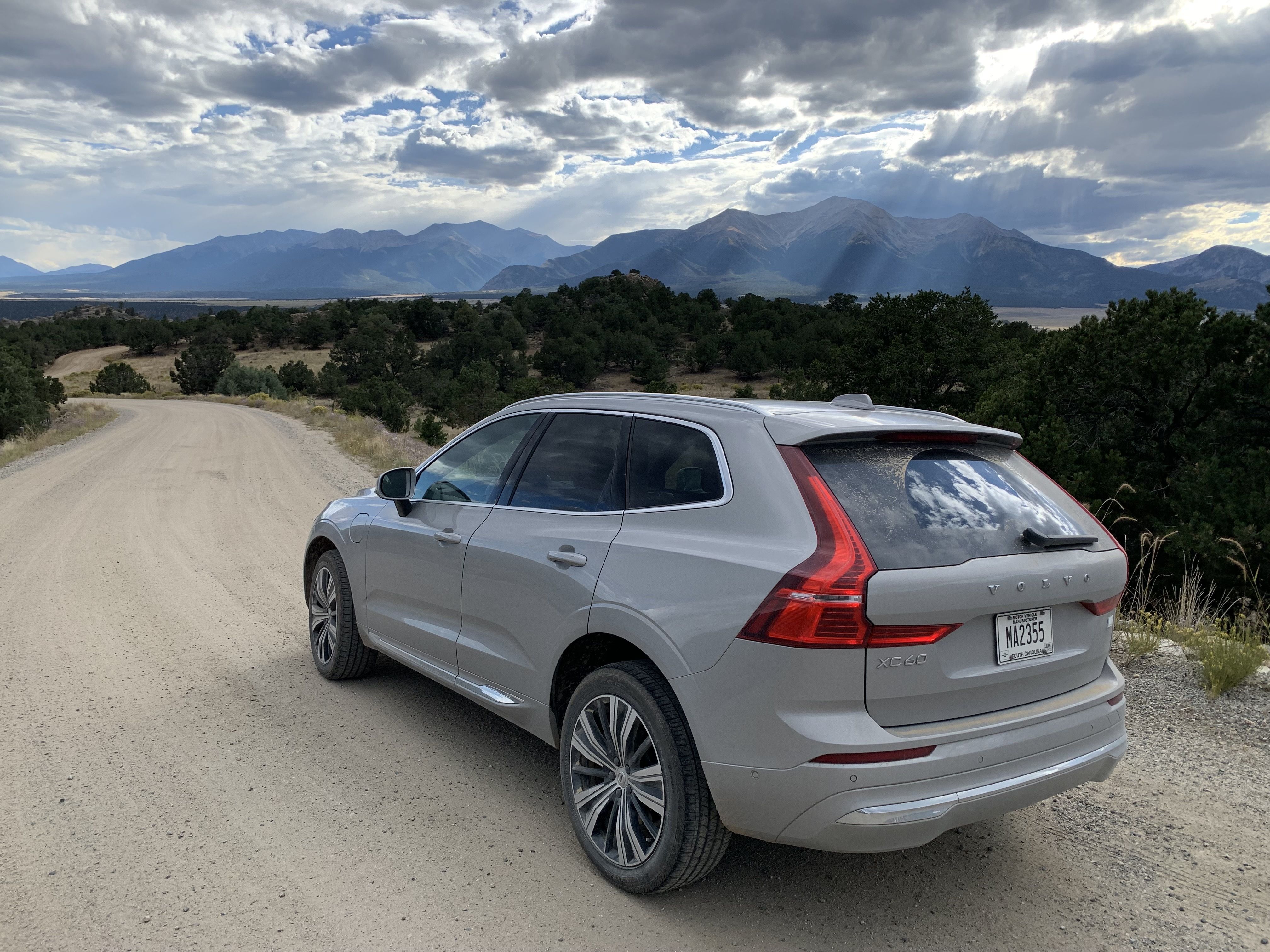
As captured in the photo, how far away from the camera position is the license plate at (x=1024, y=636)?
264 cm

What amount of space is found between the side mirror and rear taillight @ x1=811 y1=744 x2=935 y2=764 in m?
2.69

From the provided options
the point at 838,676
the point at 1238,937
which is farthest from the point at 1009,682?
the point at 1238,937

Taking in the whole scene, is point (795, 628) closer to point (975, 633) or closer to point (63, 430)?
point (975, 633)

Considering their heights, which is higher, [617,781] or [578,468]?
[578,468]

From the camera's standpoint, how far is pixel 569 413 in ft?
12.5

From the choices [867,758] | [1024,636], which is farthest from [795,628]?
[1024,636]

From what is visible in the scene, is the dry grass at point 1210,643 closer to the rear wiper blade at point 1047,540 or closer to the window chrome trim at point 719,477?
the rear wiper blade at point 1047,540

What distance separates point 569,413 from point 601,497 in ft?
1.93

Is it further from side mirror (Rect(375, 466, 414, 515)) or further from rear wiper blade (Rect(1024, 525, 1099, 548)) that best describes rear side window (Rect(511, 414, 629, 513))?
rear wiper blade (Rect(1024, 525, 1099, 548))

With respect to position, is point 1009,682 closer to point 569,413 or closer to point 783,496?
point 783,496

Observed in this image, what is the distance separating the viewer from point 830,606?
2.43 meters

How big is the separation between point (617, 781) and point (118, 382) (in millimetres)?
70928

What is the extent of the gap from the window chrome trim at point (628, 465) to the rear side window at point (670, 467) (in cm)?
1

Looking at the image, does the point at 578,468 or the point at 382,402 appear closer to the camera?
the point at 578,468
